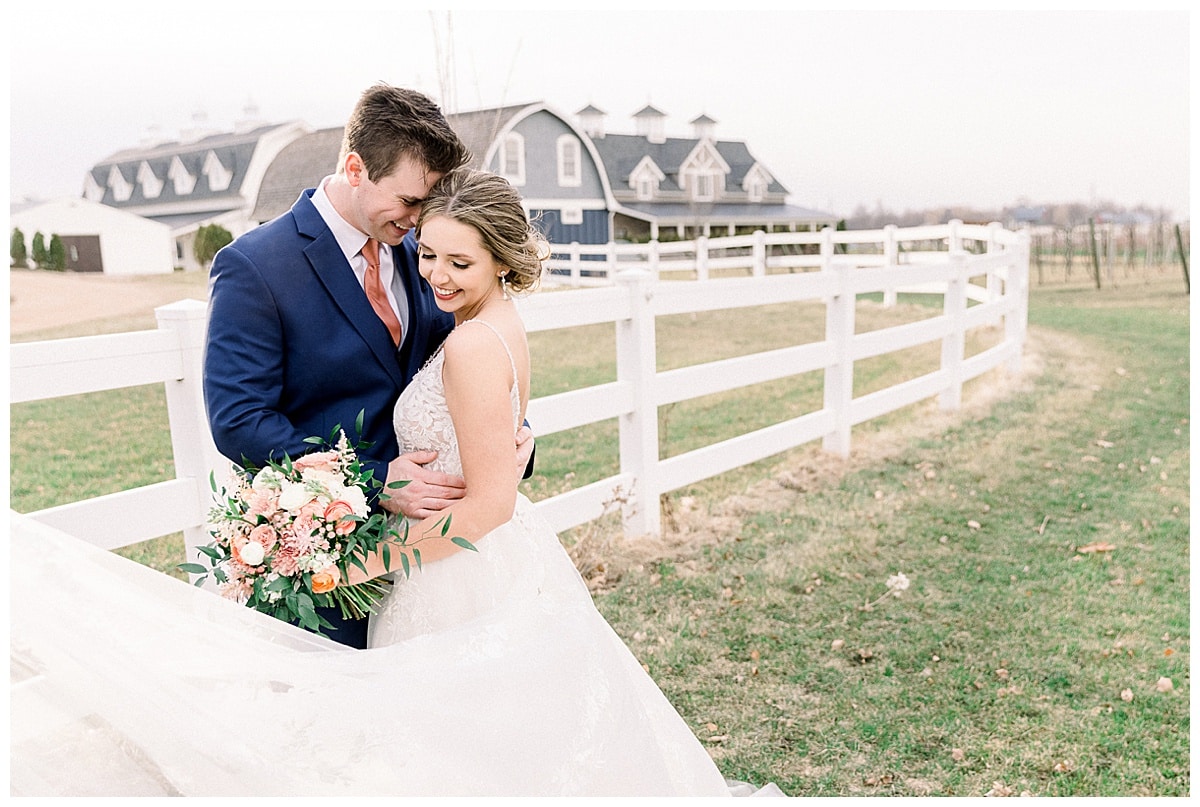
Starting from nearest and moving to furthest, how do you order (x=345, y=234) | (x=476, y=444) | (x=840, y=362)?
(x=476, y=444) < (x=345, y=234) < (x=840, y=362)

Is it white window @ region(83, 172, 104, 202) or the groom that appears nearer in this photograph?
the groom

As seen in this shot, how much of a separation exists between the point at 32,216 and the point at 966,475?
23963mm

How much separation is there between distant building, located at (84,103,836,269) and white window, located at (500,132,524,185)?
0.04 metres

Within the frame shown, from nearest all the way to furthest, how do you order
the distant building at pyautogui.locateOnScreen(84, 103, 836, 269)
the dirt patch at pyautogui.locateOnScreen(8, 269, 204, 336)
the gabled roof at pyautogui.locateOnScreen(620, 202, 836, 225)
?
the dirt patch at pyautogui.locateOnScreen(8, 269, 204, 336) → the distant building at pyautogui.locateOnScreen(84, 103, 836, 269) → the gabled roof at pyautogui.locateOnScreen(620, 202, 836, 225)

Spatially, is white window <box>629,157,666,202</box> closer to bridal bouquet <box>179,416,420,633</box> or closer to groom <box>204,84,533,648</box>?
groom <box>204,84,533,648</box>

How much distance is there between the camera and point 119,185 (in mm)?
32000

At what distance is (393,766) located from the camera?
2.36m

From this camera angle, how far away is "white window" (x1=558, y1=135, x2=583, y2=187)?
2899cm

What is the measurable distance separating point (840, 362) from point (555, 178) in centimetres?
2274

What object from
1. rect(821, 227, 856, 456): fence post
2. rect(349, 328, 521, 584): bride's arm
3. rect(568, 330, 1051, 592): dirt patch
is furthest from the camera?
rect(821, 227, 856, 456): fence post

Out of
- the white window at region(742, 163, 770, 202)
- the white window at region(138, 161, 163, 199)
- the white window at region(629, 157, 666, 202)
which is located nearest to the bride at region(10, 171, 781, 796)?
the white window at region(138, 161, 163, 199)

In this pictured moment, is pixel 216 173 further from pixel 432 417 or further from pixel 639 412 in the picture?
pixel 432 417

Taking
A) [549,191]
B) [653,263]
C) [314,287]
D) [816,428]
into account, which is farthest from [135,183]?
[314,287]

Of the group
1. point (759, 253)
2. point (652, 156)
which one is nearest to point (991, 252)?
point (759, 253)
